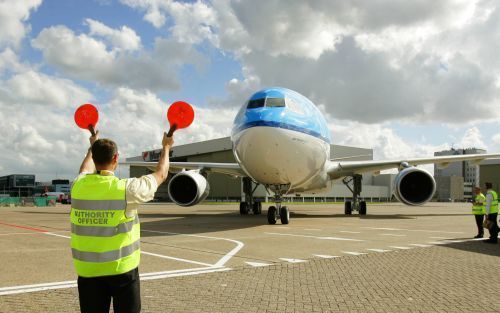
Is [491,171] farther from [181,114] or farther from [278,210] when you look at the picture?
[181,114]

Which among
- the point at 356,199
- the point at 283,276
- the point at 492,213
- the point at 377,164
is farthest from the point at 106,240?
the point at 356,199

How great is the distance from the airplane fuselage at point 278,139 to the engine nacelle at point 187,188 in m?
2.49

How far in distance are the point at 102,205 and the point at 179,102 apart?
2.86ft

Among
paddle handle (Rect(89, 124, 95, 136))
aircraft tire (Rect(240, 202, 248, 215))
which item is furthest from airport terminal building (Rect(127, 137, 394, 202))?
paddle handle (Rect(89, 124, 95, 136))

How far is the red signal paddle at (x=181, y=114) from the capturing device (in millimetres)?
3088

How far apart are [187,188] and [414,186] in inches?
375

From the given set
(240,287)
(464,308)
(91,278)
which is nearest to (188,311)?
(240,287)

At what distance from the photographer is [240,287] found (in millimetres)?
5902

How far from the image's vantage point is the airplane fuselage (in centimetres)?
1401

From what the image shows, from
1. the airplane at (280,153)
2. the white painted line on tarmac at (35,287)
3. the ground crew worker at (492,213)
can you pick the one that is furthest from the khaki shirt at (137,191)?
the ground crew worker at (492,213)

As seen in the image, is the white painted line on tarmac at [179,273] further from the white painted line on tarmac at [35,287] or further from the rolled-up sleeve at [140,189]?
the rolled-up sleeve at [140,189]

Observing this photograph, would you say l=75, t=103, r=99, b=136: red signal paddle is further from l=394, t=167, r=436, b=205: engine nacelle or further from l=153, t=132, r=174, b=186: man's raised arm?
l=394, t=167, r=436, b=205: engine nacelle

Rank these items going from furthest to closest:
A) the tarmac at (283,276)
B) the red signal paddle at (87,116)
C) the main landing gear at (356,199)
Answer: the main landing gear at (356,199)
the tarmac at (283,276)
the red signal paddle at (87,116)

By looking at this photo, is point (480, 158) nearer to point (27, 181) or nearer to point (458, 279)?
point (458, 279)
